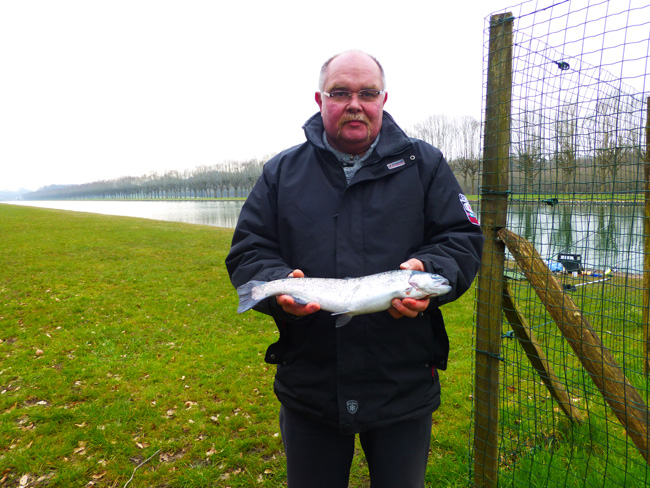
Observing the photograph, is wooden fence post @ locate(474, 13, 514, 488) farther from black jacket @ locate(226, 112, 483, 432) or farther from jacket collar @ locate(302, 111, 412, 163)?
jacket collar @ locate(302, 111, 412, 163)

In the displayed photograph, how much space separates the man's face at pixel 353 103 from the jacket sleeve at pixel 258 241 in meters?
0.56

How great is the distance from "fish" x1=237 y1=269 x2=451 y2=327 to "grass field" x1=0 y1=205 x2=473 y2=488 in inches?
104

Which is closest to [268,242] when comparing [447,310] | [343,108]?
[343,108]

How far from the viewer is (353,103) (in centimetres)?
241

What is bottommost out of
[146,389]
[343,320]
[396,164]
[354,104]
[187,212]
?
[146,389]

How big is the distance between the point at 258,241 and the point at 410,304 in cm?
104

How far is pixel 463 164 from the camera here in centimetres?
5016

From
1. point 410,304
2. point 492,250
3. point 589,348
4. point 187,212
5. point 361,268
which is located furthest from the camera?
point 187,212

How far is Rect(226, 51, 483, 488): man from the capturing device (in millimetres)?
2326

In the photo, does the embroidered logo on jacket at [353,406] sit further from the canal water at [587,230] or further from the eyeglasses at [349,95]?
the canal water at [587,230]

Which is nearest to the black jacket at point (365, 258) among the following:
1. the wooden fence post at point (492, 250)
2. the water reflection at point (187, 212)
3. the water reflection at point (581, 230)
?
the wooden fence post at point (492, 250)

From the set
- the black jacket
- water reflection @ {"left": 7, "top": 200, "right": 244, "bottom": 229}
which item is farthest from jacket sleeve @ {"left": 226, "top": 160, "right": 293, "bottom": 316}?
water reflection @ {"left": 7, "top": 200, "right": 244, "bottom": 229}

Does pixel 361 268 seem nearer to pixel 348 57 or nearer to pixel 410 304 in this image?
pixel 410 304

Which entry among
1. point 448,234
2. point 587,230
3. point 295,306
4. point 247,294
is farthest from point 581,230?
point 247,294
